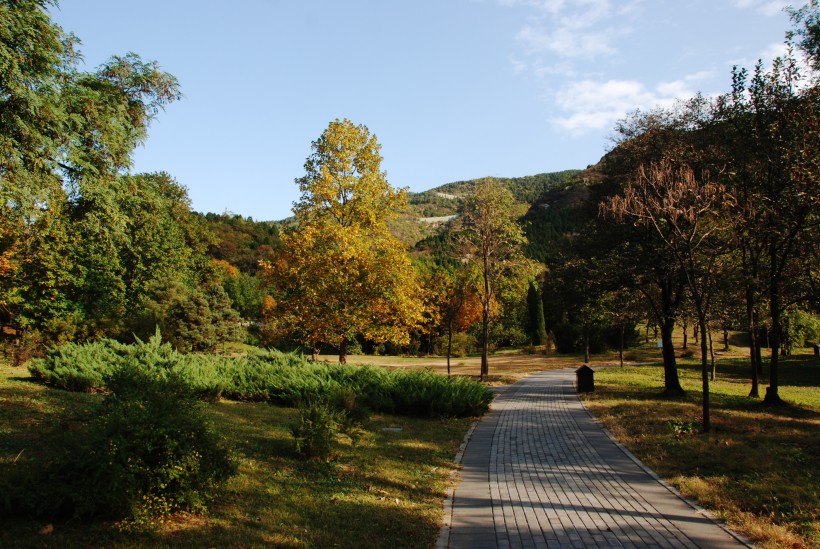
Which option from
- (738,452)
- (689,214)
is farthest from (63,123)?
(738,452)

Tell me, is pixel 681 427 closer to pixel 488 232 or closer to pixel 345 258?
pixel 345 258

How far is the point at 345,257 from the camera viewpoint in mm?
17906

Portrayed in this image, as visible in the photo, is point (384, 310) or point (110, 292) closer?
point (384, 310)

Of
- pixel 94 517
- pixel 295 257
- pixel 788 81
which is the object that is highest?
pixel 788 81

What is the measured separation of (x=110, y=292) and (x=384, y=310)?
29326 millimetres

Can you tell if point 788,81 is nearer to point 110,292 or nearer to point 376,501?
point 376,501

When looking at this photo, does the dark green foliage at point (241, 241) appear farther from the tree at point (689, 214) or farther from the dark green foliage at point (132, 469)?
the dark green foliage at point (132, 469)

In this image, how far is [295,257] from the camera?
18219 mm

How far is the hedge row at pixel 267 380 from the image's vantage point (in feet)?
39.6

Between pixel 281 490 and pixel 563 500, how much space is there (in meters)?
3.66

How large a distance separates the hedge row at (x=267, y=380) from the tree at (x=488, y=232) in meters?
10.2

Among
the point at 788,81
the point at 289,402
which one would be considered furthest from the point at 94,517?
the point at 788,81

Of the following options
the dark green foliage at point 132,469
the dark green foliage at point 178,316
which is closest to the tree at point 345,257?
the dark green foliage at point 132,469

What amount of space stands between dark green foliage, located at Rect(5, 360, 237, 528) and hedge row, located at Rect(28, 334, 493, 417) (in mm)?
6337
